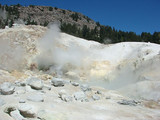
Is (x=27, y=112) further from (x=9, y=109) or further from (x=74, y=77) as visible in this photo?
(x=74, y=77)

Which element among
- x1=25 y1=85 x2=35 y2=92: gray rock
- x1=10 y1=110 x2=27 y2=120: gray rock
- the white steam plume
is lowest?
x1=10 y1=110 x2=27 y2=120: gray rock

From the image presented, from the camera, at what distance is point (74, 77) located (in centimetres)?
1722

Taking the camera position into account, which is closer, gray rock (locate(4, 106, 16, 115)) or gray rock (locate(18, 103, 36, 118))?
gray rock (locate(18, 103, 36, 118))

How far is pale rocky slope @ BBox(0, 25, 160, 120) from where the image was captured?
23.2ft

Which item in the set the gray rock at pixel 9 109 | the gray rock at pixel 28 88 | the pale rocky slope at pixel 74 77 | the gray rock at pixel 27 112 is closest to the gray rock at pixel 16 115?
the pale rocky slope at pixel 74 77

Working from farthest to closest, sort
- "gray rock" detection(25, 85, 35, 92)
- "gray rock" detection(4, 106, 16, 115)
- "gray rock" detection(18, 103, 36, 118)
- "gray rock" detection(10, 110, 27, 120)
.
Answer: "gray rock" detection(25, 85, 35, 92) → "gray rock" detection(4, 106, 16, 115) → "gray rock" detection(18, 103, 36, 118) → "gray rock" detection(10, 110, 27, 120)

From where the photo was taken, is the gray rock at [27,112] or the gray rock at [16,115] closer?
the gray rock at [16,115]

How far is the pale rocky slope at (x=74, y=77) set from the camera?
7066 mm

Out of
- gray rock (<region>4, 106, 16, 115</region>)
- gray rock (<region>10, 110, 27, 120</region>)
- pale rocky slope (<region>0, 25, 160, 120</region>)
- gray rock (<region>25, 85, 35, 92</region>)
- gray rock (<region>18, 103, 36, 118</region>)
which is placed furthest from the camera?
gray rock (<region>25, 85, 35, 92</region>)

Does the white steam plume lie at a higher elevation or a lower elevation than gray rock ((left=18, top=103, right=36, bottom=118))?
higher

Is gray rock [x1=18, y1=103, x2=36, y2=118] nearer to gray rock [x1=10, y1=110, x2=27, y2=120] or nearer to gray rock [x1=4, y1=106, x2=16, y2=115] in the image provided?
gray rock [x1=10, y1=110, x2=27, y2=120]

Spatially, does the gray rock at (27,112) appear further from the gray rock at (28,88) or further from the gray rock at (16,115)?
the gray rock at (28,88)

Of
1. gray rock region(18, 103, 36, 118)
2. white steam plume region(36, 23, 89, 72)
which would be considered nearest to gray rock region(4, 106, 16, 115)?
gray rock region(18, 103, 36, 118)

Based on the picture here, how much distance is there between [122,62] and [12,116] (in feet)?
47.6
